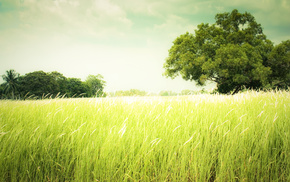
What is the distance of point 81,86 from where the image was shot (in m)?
55.2

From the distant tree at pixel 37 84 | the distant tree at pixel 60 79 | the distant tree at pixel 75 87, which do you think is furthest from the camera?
the distant tree at pixel 75 87

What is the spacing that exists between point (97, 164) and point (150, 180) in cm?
63

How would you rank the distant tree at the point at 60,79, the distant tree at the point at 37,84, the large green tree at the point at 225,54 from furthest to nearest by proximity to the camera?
the distant tree at the point at 60,79, the distant tree at the point at 37,84, the large green tree at the point at 225,54

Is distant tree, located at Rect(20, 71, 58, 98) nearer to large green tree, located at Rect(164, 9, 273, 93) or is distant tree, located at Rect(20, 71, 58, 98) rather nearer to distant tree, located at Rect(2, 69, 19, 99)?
distant tree, located at Rect(2, 69, 19, 99)

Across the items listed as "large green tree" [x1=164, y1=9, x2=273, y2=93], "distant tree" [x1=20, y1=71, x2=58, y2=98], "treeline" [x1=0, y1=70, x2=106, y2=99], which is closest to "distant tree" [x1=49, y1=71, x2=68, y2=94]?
"treeline" [x1=0, y1=70, x2=106, y2=99]

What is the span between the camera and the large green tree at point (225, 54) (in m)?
20.1

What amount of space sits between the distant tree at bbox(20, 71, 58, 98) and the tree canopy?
110ft

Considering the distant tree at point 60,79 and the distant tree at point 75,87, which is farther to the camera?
the distant tree at point 75,87

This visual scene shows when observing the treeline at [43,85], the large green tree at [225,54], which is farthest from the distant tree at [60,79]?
the large green tree at [225,54]

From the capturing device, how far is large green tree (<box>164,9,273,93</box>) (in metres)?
20.1

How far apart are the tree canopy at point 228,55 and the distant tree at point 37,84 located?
110ft

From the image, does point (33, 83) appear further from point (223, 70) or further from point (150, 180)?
point (150, 180)

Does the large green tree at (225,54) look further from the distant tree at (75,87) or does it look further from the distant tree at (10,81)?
the distant tree at (10,81)

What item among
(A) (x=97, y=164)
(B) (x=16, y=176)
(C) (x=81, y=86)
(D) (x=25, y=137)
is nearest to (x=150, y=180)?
(A) (x=97, y=164)
